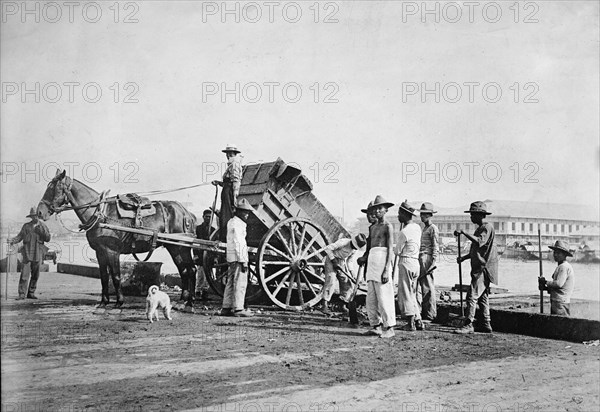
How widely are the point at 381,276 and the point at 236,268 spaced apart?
8.51 ft

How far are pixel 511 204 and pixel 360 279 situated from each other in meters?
28.1

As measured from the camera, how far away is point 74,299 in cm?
1110

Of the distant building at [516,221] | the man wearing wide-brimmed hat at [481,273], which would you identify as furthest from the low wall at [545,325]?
the distant building at [516,221]

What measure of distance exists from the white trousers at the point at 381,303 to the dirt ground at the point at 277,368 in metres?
0.30

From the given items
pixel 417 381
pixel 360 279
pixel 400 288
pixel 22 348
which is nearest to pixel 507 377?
pixel 417 381

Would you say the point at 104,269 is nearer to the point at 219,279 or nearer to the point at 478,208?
the point at 219,279

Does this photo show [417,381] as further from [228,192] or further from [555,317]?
[228,192]

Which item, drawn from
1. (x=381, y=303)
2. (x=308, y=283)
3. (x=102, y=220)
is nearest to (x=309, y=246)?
(x=308, y=283)

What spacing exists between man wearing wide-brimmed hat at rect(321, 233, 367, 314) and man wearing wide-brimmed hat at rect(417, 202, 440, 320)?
3.28 ft

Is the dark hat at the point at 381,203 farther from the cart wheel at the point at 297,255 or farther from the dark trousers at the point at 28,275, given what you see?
the dark trousers at the point at 28,275

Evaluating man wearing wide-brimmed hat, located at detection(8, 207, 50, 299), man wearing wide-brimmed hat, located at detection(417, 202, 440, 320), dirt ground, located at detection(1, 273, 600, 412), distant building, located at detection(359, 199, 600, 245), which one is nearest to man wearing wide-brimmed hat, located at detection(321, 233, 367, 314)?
man wearing wide-brimmed hat, located at detection(417, 202, 440, 320)

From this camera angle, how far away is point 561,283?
→ 7719 millimetres

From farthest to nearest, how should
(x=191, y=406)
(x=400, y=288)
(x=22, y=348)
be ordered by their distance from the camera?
(x=400, y=288) → (x=22, y=348) → (x=191, y=406)

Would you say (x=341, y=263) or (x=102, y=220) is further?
(x=102, y=220)
